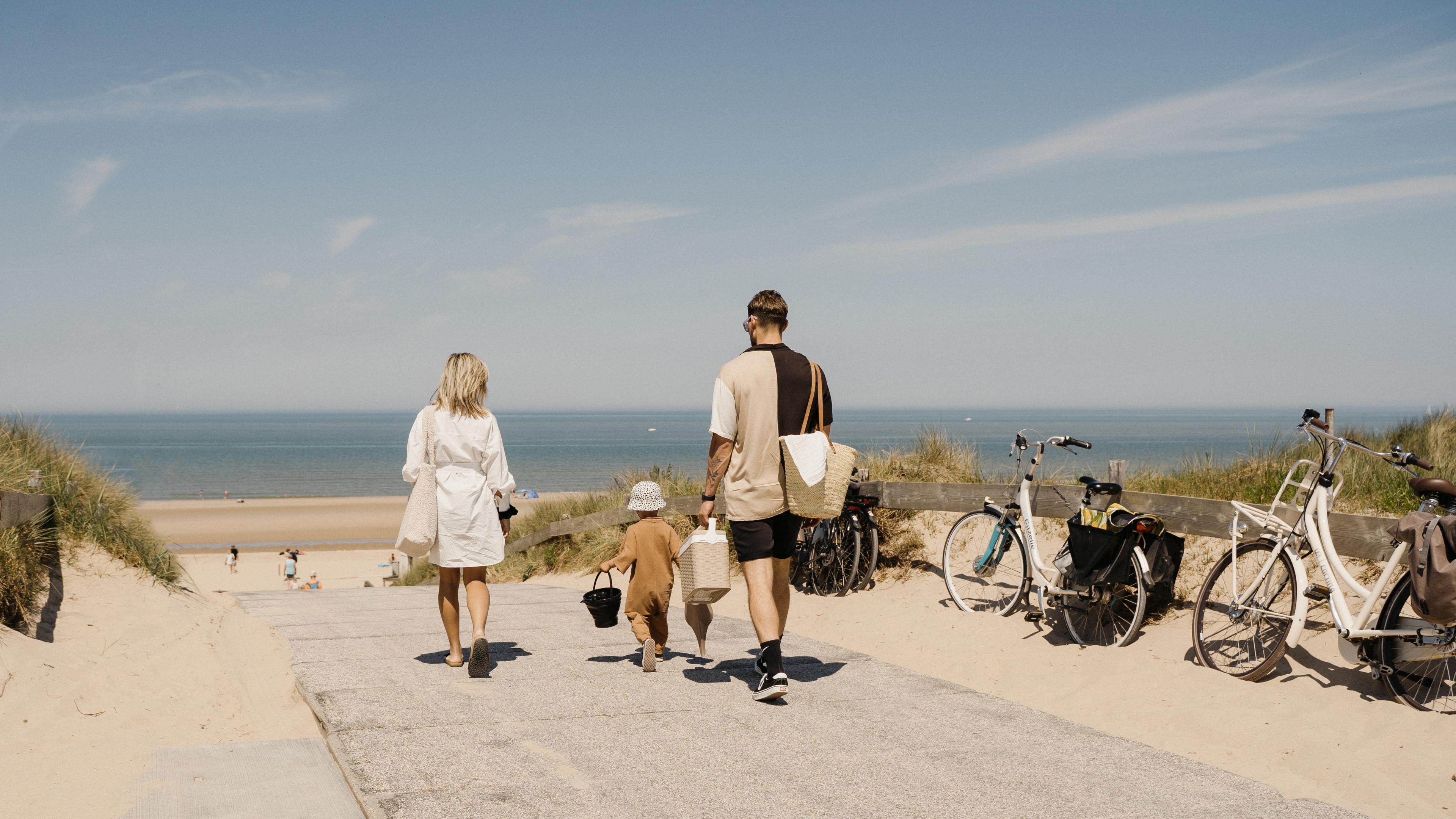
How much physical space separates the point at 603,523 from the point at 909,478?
4685mm

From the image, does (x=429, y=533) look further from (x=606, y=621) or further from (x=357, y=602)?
(x=357, y=602)

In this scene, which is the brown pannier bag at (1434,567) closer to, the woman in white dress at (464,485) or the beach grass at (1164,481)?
the beach grass at (1164,481)

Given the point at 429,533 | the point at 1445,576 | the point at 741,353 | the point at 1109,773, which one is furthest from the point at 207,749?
the point at 1445,576

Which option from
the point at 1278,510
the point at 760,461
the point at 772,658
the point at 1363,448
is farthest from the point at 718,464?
the point at 1278,510

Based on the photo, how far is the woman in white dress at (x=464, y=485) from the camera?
20.0 feet

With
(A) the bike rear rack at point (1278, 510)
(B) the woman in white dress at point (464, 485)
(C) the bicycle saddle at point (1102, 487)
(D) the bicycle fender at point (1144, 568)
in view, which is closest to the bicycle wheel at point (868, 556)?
(C) the bicycle saddle at point (1102, 487)

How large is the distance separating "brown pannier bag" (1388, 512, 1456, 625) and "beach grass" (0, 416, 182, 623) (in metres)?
7.39

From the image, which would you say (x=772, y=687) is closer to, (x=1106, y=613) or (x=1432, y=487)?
(x=1106, y=613)

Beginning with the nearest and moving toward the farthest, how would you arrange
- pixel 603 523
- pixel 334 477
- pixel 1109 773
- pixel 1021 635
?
pixel 1109 773
pixel 1021 635
pixel 603 523
pixel 334 477

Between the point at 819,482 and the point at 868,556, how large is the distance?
12.4 ft

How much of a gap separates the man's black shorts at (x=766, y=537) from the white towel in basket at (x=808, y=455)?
0.92ft

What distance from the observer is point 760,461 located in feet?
18.3

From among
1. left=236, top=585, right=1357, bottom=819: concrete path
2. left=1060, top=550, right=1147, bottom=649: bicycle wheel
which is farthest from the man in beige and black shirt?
left=1060, top=550, right=1147, bottom=649: bicycle wheel

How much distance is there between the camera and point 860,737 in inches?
187
